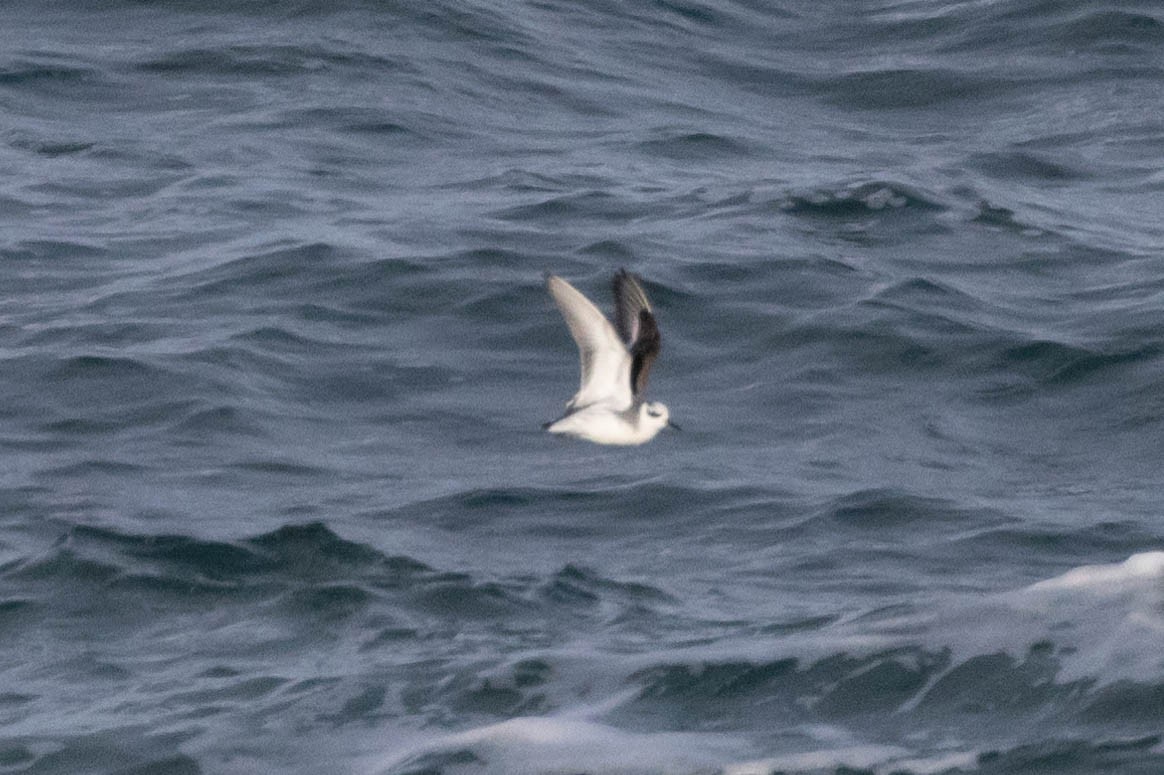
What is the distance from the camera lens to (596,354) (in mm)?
10188

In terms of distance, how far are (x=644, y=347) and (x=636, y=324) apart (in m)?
0.12

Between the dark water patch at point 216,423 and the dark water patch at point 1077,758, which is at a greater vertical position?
the dark water patch at point 216,423

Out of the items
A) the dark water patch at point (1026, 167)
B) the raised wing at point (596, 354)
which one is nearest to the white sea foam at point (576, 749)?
the raised wing at point (596, 354)

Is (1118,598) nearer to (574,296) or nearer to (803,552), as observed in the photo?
(803,552)

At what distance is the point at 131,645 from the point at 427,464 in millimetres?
2683

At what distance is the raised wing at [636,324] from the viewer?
32.1 feet

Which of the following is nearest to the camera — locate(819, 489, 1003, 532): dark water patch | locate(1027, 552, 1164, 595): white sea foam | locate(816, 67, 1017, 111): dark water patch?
locate(1027, 552, 1164, 595): white sea foam

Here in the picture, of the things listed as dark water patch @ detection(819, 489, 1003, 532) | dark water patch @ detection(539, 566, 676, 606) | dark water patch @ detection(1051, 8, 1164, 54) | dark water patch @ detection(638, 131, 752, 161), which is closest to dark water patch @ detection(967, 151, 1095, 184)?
dark water patch @ detection(638, 131, 752, 161)

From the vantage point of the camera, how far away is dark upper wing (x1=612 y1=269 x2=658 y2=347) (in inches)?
388

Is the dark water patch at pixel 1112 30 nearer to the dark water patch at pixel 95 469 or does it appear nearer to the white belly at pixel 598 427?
the dark water patch at pixel 95 469

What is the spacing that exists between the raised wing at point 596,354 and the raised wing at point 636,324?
0.06 m

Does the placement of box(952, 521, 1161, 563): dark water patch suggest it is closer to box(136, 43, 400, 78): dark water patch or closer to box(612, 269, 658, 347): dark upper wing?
box(612, 269, 658, 347): dark upper wing

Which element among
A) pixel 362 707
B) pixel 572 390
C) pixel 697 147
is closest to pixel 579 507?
pixel 572 390

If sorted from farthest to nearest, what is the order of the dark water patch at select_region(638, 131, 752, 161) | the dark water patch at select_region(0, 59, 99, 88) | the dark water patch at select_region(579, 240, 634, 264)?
1. the dark water patch at select_region(0, 59, 99, 88)
2. the dark water patch at select_region(638, 131, 752, 161)
3. the dark water patch at select_region(579, 240, 634, 264)
